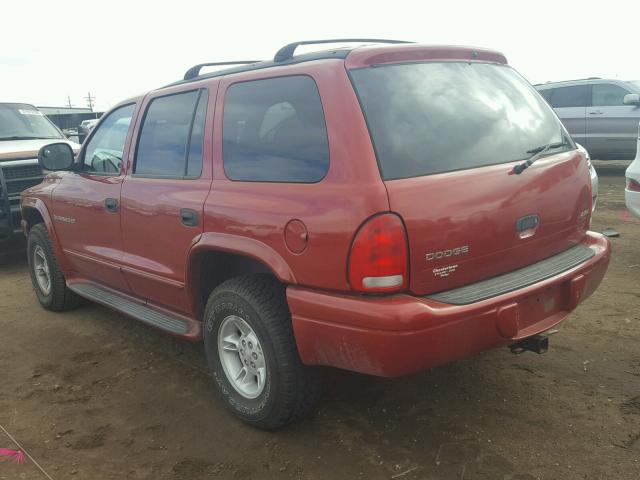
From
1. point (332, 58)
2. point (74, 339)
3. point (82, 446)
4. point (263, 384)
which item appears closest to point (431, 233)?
point (332, 58)

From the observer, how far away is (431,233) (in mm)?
2432

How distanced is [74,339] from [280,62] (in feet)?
9.04

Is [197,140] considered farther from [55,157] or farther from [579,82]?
[579,82]

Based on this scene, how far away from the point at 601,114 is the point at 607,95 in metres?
0.39

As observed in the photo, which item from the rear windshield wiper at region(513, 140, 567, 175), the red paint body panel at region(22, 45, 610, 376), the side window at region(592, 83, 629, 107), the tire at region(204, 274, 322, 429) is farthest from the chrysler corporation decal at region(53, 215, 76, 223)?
the side window at region(592, 83, 629, 107)

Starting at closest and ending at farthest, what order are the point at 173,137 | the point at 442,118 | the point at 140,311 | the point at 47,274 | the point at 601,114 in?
1. the point at 442,118
2. the point at 173,137
3. the point at 140,311
4. the point at 47,274
5. the point at 601,114

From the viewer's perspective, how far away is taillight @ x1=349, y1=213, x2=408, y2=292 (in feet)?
7.78

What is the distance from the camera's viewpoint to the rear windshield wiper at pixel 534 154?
2746 millimetres

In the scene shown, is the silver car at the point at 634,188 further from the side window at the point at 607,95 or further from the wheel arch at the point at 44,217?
the side window at the point at 607,95

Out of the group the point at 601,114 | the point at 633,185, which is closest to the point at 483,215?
the point at 633,185

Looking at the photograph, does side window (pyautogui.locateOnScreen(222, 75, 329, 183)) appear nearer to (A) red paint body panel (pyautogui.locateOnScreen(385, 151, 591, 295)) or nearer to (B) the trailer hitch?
(A) red paint body panel (pyautogui.locateOnScreen(385, 151, 591, 295))

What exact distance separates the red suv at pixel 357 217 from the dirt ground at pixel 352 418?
0.28 metres

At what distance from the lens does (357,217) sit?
2395 millimetres

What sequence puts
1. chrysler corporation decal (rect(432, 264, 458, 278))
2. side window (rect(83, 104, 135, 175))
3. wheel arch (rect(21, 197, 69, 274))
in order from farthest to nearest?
wheel arch (rect(21, 197, 69, 274)), side window (rect(83, 104, 135, 175)), chrysler corporation decal (rect(432, 264, 458, 278))
